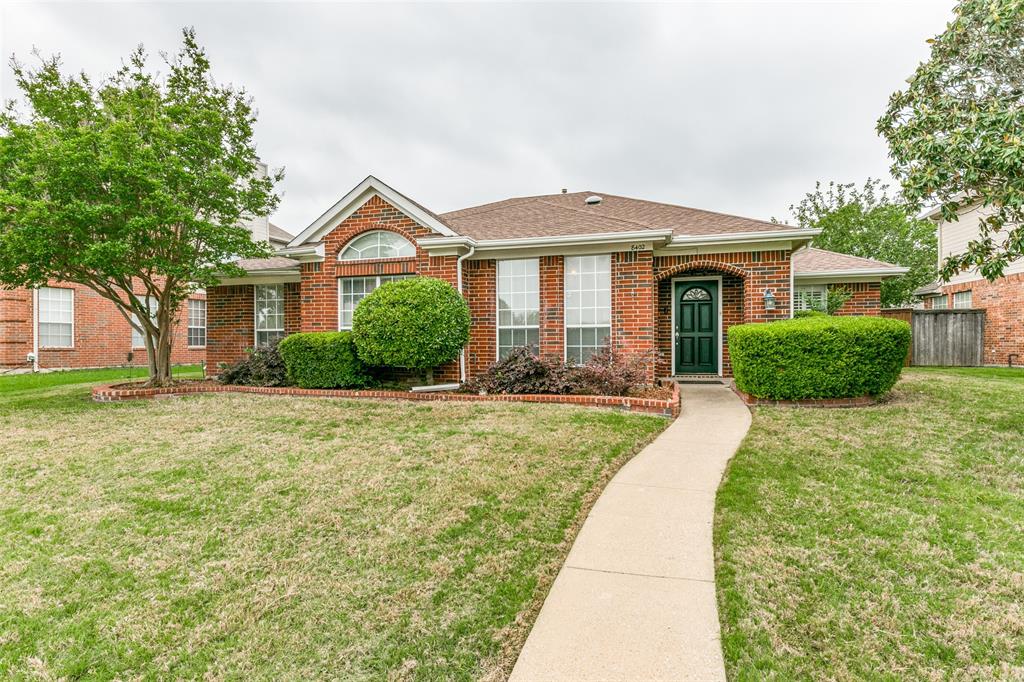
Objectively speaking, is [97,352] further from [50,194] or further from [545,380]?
[545,380]

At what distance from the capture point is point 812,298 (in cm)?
1302

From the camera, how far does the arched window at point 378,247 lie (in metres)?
10.5

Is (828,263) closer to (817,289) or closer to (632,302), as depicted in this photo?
(817,289)

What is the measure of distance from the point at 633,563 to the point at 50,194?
35.0 ft

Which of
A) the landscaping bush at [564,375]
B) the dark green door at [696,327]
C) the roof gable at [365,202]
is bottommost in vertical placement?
the landscaping bush at [564,375]

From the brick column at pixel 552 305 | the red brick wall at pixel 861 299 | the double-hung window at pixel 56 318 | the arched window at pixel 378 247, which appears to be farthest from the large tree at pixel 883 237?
the double-hung window at pixel 56 318

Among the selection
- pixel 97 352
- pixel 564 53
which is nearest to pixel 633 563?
pixel 564 53

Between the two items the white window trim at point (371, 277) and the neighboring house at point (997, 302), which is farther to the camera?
the neighboring house at point (997, 302)

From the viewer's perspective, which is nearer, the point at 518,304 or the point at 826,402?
the point at 826,402

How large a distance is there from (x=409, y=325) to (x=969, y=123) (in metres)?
8.08

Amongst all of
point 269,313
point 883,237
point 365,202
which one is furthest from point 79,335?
point 883,237

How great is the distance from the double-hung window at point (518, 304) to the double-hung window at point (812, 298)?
7417mm

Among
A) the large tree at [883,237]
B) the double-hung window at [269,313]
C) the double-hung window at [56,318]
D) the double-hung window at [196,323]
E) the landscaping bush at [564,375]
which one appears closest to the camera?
the landscaping bush at [564,375]

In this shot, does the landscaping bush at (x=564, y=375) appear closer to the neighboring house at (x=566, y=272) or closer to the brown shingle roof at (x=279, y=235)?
the neighboring house at (x=566, y=272)
